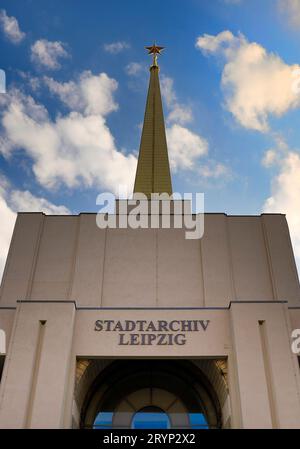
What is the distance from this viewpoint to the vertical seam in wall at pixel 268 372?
13.6 meters

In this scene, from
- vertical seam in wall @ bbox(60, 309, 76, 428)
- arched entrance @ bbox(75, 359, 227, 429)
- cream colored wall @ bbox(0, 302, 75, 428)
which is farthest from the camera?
arched entrance @ bbox(75, 359, 227, 429)

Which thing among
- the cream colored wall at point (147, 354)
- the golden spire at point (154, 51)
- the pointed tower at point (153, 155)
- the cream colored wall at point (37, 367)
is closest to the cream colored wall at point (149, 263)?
the cream colored wall at point (147, 354)

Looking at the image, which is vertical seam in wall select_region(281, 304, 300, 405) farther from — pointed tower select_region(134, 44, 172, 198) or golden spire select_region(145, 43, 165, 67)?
golden spire select_region(145, 43, 165, 67)

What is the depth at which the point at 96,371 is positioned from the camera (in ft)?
58.0

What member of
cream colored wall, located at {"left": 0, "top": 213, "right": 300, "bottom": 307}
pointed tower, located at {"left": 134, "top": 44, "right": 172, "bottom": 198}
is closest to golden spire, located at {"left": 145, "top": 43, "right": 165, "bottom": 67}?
pointed tower, located at {"left": 134, "top": 44, "right": 172, "bottom": 198}

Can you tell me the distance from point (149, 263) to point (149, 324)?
15.8 ft

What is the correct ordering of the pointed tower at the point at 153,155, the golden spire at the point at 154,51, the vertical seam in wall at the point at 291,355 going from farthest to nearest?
the golden spire at the point at 154,51
the pointed tower at the point at 153,155
the vertical seam in wall at the point at 291,355

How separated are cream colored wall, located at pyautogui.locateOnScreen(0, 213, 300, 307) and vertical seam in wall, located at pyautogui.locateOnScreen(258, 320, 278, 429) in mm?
3935

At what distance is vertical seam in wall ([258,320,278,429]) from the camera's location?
13625 mm

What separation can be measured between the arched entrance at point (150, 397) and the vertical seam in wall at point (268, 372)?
3725mm

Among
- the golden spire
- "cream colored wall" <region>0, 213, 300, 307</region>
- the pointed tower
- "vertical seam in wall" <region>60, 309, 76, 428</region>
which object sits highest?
the golden spire

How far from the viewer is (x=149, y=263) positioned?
2041cm

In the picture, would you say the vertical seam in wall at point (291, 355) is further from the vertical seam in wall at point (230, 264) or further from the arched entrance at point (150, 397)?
the arched entrance at point (150, 397)

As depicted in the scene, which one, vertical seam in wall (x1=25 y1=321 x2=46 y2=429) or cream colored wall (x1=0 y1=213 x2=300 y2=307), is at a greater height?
cream colored wall (x1=0 y1=213 x2=300 y2=307)
